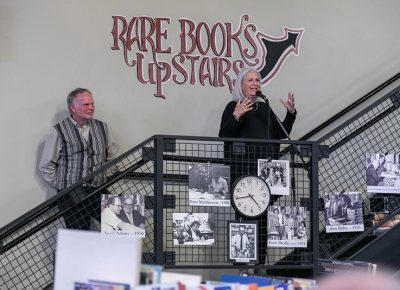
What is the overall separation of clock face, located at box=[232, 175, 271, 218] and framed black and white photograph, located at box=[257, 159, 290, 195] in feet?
0.20

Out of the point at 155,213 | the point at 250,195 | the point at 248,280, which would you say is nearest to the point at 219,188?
the point at 250,195

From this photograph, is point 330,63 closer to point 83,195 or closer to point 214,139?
point 214,139

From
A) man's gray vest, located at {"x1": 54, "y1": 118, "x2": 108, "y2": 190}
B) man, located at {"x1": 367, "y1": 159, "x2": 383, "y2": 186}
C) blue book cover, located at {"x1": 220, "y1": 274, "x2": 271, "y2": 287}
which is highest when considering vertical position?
man's gray vest, located at {"x1": 54, "y1": 118, "x2": 108, "y2": 190}

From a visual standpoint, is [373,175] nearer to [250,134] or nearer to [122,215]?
[250,134]

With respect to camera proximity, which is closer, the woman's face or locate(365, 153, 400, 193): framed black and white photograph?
locate(365, 153, 400, 193): framed black and white photograph

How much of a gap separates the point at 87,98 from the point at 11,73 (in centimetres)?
66

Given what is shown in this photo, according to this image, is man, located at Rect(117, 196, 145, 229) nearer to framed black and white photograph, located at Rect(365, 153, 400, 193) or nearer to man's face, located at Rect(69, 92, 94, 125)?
man's face, located at Rect(69, 92, 94, 125)

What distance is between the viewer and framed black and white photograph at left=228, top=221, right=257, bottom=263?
4.98 meters

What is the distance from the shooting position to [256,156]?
17.2ft

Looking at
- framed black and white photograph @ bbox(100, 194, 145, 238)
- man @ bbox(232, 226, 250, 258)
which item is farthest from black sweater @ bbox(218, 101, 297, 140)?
framed black and white photograph @ bbox(100, 194, 145, 238)

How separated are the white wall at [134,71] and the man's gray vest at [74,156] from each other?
0.26m

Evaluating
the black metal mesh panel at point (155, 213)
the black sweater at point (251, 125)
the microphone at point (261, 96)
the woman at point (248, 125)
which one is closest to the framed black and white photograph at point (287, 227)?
the black metal mesh panel at point (155, 213)

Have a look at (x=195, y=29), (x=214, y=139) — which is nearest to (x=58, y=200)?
(x=214, y=139)

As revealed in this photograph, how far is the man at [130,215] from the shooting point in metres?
4.89
